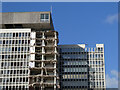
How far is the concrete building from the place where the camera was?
281 ft

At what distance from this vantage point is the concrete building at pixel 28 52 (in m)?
85.8

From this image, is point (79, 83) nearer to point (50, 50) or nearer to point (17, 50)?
point (50, 50)

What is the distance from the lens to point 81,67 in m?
111

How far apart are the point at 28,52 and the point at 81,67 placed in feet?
110

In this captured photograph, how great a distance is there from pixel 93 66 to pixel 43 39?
3510cm

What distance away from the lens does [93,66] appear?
113500mm

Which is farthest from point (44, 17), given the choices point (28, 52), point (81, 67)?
point (81, 67)

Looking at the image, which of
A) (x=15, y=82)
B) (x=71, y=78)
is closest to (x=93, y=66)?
(x=71, y=78)

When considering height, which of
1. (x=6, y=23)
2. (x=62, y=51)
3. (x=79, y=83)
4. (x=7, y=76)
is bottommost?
(x=79, y=83)

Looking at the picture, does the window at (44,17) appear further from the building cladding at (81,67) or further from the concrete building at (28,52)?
the building cladding at (81,67)

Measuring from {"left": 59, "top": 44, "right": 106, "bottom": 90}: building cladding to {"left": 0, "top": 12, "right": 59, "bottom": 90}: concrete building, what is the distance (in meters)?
20.3

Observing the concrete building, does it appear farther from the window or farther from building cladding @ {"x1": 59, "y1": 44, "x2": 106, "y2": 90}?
building cladding @ {"x1": 59, "y1": 44, "x2": 106, "y2": 90}

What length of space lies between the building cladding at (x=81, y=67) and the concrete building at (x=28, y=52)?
20.3 meters

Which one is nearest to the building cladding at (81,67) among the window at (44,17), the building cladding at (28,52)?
the building cladding at (28,52)
